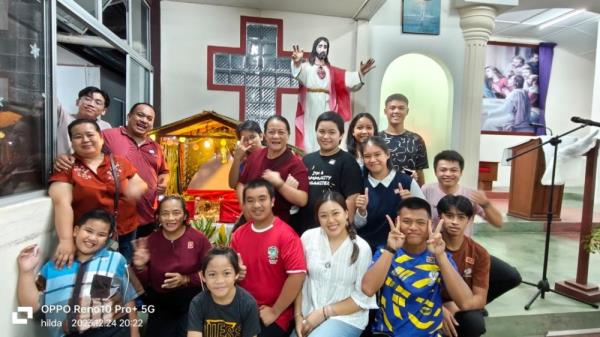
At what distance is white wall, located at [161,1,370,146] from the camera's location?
4.24 m

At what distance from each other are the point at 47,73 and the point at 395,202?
81.1 inches

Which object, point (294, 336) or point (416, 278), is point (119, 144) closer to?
point (294, 336)

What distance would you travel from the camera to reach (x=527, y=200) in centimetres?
521

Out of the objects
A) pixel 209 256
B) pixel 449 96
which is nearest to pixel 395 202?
pixel 209 256

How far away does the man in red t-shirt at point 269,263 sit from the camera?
187 cm

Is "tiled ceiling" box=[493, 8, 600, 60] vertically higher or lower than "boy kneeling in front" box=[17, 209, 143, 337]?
higher

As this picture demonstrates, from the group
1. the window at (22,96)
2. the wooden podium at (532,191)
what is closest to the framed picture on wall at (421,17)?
the wooden podium at (532,191)

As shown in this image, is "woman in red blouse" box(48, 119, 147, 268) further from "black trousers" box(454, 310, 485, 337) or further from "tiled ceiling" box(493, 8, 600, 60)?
"tiled ceiling" box(493, 8, 600, 60)

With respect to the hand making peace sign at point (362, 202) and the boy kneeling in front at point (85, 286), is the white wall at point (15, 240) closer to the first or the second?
the boy kneeling in front at point (85, 286)

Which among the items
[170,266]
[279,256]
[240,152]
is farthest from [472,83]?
[170,266]

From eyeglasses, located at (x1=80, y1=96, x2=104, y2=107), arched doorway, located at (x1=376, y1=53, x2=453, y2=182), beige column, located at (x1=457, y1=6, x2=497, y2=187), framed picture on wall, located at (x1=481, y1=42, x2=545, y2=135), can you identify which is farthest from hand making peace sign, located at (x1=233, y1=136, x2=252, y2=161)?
framed picture on wall, located at (x1=481, y1=42, x2=545, y2=135)

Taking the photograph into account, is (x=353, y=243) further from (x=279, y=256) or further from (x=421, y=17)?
(x=421, y=17)

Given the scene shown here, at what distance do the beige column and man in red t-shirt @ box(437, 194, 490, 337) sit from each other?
2.98 meters

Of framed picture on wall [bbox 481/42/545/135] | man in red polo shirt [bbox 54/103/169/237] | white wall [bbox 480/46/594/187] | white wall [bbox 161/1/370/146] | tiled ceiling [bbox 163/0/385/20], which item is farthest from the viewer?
white wall [bbox 480/46/594/187]
